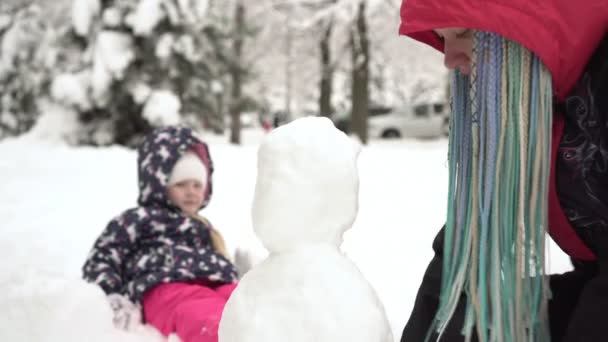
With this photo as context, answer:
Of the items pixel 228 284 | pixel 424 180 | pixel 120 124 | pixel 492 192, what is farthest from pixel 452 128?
pixel 120 124

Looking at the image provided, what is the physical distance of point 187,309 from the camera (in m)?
1.91

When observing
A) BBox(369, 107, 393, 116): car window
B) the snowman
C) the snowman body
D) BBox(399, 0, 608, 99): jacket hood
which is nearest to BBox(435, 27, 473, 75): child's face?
BBox(399, 0, 608, 99): jacket hood

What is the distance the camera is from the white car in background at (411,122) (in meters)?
14.9

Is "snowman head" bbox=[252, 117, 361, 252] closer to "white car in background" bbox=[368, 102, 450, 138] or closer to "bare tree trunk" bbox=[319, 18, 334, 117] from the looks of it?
"bare tree trunk" bbox=[319, 18, 334, 117]

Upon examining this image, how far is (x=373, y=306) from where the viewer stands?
964 mm

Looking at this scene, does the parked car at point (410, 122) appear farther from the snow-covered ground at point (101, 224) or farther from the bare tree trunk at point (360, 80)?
the snow-covered ground at point (101, 224)

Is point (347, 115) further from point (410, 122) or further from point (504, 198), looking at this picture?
point (504, 198)

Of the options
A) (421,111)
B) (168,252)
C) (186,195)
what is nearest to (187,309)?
(168,252)

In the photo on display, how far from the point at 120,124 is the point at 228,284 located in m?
7.24

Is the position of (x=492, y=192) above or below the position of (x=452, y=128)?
below

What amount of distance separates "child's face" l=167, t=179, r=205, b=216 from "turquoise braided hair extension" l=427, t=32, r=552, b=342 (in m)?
Answer: 1.48

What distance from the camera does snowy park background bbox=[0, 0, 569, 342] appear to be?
2.07 m

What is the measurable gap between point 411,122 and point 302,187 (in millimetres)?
14388

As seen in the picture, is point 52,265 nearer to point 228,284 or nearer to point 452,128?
point 228,284
